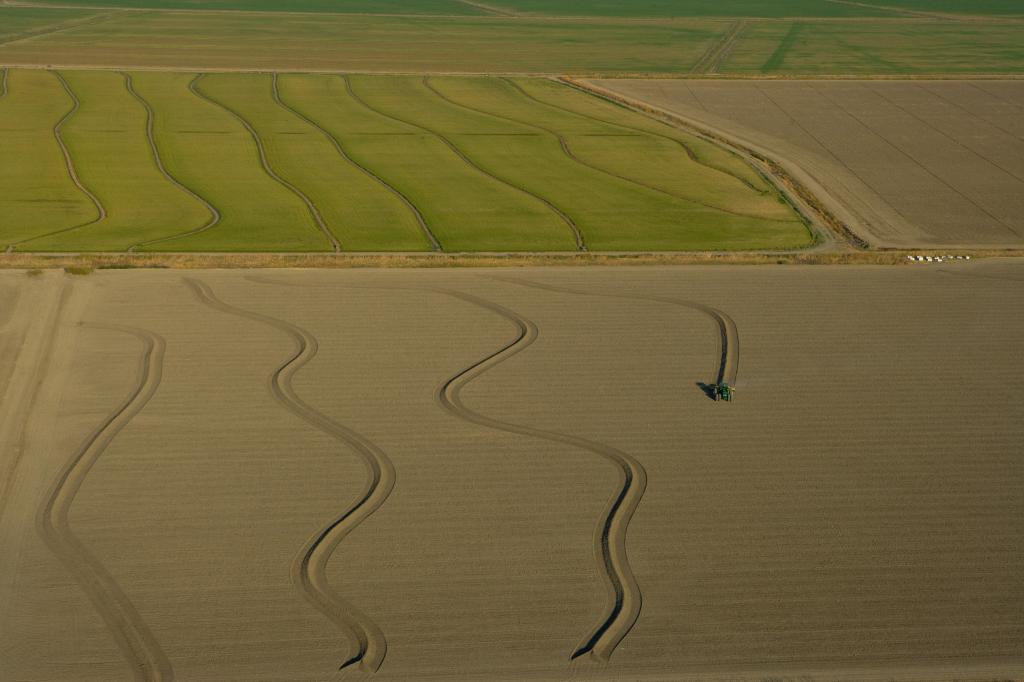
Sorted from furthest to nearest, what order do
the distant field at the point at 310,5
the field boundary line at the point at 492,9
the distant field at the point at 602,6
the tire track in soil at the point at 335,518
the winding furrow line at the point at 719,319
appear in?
the field boundary line at the point at 492,9, the distant field at the point at 602,6, the distant field at the point at 310,5, the winding furrow line at the point at 719,319, the tire track in soil at the point at 335,518

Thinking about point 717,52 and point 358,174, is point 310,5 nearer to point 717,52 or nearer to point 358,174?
point 717,52

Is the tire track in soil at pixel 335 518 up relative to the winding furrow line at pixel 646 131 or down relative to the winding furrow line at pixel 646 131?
down

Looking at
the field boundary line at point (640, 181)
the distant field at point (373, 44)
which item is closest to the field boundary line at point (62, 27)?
the distant field at point (373, 44)

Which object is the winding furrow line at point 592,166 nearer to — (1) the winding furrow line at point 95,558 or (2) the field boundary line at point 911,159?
(2) the field boundary line at point 911,159

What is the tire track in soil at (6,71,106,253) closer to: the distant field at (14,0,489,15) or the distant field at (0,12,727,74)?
the distant field at (0,12,727,74)

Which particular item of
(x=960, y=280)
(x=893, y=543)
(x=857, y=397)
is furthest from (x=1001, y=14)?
(x=893, y=543)

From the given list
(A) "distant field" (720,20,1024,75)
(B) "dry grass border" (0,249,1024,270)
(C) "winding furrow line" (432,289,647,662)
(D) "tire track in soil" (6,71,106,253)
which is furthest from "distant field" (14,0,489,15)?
(C) "winding furrow line" (432,289,647,662)
